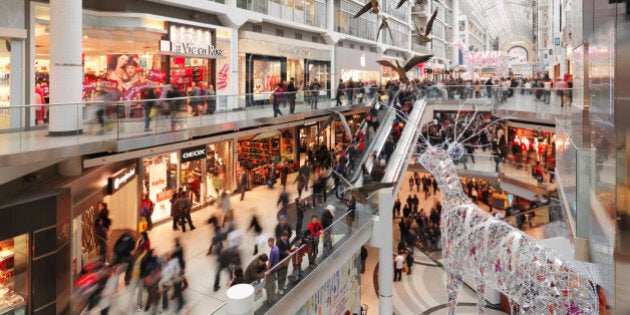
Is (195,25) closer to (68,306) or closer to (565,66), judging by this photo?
(68,306)

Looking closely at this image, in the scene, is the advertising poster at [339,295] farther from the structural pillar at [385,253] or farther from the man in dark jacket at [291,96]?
Answer: the man in dark jacket at [291,96]

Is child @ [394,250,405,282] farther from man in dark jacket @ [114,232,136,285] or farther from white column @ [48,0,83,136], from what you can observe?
white column @ [48,0,83,136]

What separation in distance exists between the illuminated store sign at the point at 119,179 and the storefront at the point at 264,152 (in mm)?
6619

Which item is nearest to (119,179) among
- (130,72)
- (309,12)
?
(130,72)

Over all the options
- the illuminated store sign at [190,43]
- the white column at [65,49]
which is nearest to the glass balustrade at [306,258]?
the white column at [65,49]

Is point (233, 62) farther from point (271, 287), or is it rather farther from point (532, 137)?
point (532, 137)

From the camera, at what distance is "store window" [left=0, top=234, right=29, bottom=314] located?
25.4 feet

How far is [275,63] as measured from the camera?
23.4 metres

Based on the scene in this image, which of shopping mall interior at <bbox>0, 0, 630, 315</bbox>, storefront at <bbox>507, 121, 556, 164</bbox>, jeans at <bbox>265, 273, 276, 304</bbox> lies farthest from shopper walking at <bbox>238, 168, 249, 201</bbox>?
storefront at <bbox>507, 121, 556, 164</bbox>

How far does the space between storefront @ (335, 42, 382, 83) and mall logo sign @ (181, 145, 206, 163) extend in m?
16.6

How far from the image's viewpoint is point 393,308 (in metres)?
14.0

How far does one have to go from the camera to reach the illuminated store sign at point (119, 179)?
10.8 m

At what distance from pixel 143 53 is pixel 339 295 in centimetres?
1104

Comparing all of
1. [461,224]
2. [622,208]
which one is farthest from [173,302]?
[461,224]
